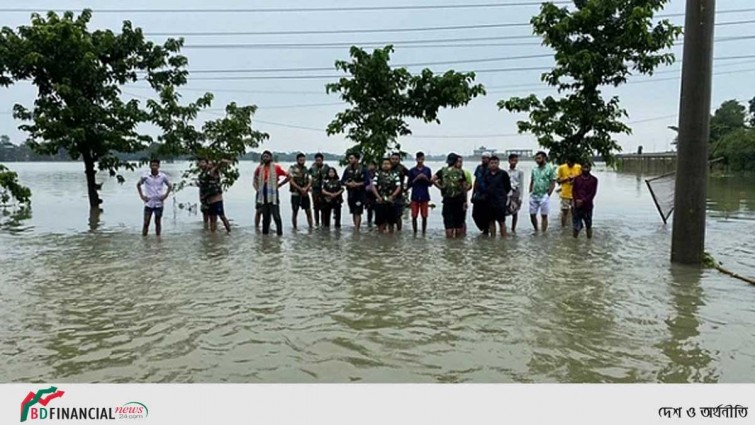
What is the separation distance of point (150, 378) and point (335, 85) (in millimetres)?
12275

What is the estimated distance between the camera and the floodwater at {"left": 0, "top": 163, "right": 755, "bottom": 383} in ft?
15.3

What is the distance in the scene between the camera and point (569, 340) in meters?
5.29

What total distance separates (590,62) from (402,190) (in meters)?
5.91

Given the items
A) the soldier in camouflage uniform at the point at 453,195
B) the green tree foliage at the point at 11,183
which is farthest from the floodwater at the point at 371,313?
the green tree foliage at the point at 11,183

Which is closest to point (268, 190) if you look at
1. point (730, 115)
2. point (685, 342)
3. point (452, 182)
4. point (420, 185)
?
point (420, 185)

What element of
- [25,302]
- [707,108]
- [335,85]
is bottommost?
[25,302]

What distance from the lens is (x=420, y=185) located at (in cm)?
1297

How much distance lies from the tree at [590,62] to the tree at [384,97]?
59.8 inches

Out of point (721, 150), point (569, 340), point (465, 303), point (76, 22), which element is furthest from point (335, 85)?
point (721, 150)

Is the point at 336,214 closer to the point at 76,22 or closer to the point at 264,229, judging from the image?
the point at 264,229

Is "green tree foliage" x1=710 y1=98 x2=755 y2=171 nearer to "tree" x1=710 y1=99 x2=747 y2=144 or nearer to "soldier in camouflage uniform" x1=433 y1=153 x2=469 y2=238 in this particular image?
"tree" x1=710 y1=99 x2=747 y2=144

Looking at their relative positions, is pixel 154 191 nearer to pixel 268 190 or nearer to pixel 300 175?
pixel 268 190
